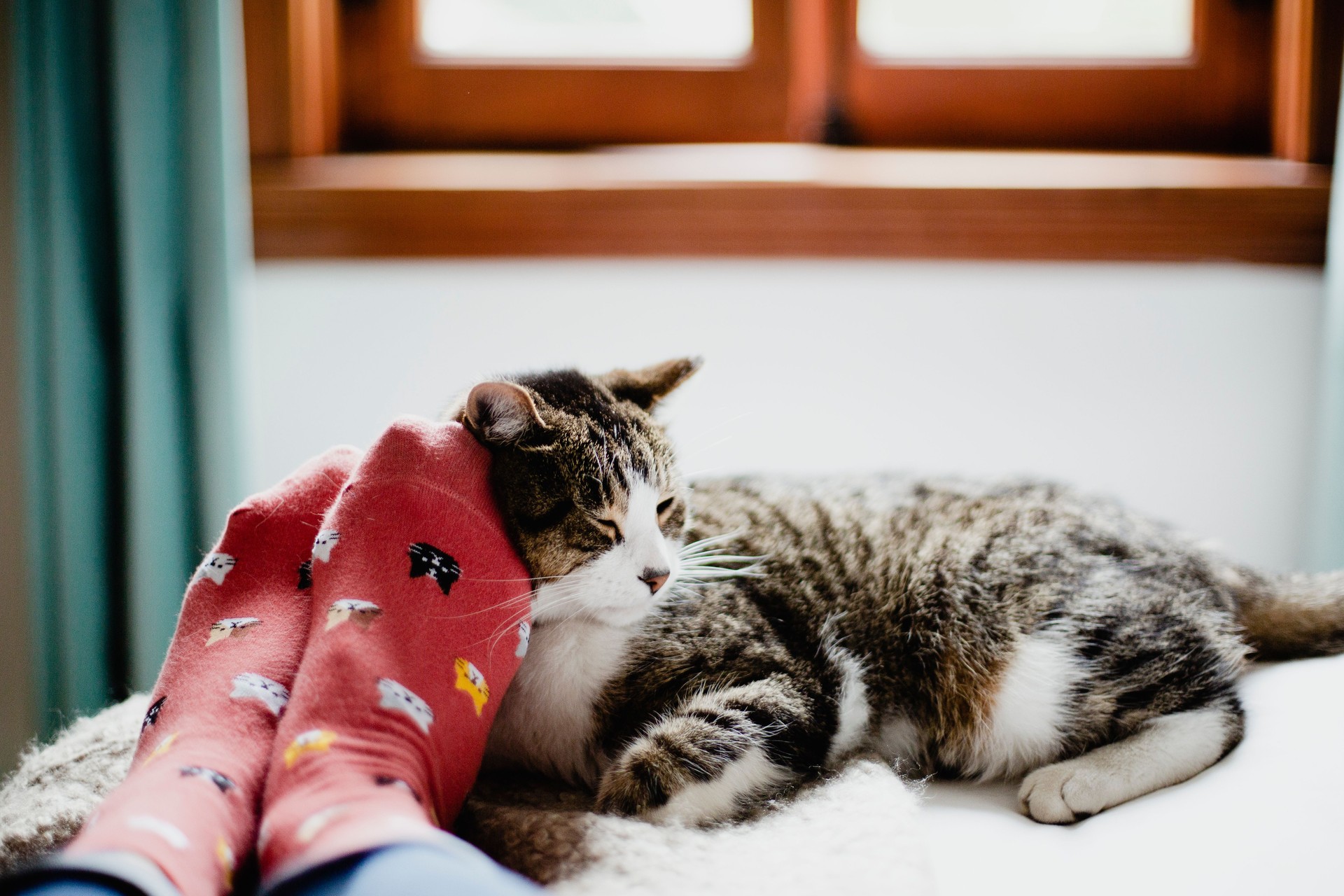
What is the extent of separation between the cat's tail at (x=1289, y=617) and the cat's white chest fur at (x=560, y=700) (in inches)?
27.0

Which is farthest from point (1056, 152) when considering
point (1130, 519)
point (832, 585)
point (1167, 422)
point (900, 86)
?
point (832, 585)

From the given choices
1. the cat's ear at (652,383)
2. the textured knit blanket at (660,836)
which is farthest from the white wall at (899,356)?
the textured knit blanket at (660,836)

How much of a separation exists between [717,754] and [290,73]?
1234 millimetres

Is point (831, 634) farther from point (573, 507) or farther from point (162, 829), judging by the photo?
point (162, 829)

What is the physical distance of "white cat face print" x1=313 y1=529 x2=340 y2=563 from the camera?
0.78m

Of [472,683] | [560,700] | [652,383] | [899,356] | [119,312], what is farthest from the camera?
[899,356]

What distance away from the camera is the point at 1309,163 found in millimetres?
1460

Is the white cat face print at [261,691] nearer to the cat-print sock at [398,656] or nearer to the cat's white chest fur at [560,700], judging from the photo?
the cat-print sock at [398,656]

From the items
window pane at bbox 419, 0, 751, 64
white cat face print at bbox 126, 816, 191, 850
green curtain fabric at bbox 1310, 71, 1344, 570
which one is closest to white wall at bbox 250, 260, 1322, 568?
green curtain fabric at bbox 1310, 71, 1344, 570

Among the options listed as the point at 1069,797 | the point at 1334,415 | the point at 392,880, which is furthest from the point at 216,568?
the point at 1334,415

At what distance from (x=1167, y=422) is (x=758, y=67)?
0.91m

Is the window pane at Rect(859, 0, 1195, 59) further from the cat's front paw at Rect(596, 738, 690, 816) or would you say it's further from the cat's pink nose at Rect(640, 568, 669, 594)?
the cat's front paw at Rect(596, 738, 690, 816)

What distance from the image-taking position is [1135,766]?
824 mm

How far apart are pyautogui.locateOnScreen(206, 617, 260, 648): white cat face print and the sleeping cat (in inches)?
8.5
